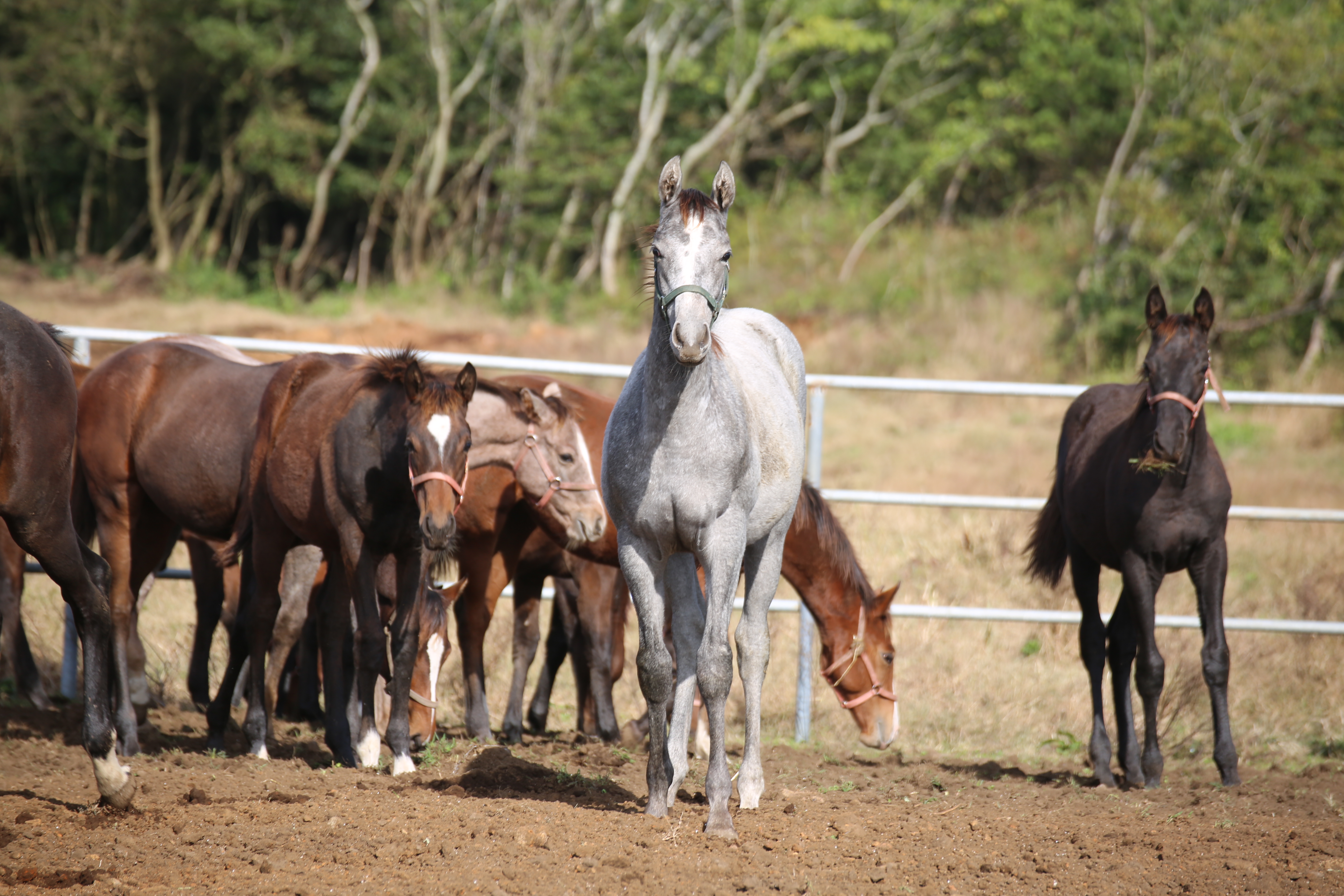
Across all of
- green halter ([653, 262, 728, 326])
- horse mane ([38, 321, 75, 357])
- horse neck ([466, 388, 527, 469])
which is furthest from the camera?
horse neck ([466, 388, 527, 469])

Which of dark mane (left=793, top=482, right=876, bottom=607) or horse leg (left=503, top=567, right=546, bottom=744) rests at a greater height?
dark mane (left=793, top=482, right=876, bottom=607)

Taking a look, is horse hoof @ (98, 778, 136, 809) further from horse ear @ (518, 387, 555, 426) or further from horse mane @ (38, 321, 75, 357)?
horse ear @ (518, 387, 555, 426)

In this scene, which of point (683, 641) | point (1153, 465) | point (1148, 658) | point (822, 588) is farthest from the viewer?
point (822, 588)

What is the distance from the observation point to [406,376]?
474cm

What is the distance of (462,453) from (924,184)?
72.7ft

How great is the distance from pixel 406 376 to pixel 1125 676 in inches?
154

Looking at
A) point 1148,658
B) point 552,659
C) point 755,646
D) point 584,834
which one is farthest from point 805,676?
point 584,834

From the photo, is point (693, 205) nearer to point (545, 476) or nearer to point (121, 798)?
point (545, 476)

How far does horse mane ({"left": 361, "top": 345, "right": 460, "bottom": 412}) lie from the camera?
4.73 metres

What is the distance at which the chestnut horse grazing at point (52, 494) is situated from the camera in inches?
146

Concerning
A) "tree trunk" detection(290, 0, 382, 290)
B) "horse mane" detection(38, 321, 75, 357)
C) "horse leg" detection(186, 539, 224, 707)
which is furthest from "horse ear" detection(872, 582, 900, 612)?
"tree trunk" detection(290, 0, 382, 290)

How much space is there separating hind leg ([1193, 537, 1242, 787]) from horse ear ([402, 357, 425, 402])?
3.74 metres

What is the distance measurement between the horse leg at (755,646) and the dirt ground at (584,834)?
15cm

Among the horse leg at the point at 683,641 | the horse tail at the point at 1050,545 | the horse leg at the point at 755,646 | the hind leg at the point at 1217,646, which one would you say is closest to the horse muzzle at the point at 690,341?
the horse leg at the point at 683,641
